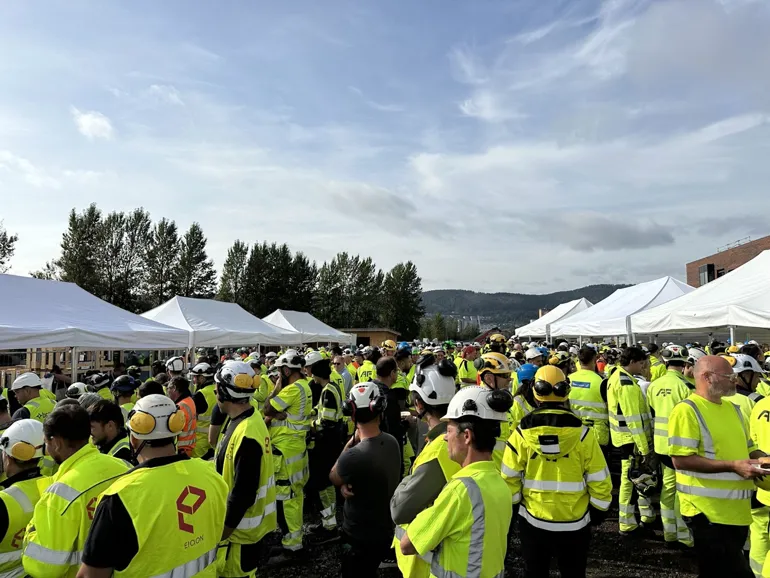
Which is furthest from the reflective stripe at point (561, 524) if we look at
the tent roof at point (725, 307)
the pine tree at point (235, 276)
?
the pine tree at point (235, 276)

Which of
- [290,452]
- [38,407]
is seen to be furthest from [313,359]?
[38,407]

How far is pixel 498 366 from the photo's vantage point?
5.23 meters

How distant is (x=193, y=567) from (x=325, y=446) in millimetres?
4441

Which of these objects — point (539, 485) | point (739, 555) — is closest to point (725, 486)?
point (739, 555)

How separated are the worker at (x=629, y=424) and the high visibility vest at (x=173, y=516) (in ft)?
16.4

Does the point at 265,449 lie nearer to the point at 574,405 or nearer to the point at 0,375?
the point at 574,405

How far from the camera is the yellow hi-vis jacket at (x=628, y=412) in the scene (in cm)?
593

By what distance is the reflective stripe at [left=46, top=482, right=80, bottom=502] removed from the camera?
2492mm

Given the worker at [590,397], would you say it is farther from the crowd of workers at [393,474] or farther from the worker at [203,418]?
the worker at [203,418]

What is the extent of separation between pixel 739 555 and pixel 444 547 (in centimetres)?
268

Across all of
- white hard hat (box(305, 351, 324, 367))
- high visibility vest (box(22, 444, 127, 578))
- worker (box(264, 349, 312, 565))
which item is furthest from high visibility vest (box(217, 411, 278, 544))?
white hard hat (box(305, 351, 324, 367))

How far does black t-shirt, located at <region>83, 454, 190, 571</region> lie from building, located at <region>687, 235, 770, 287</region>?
180 ft

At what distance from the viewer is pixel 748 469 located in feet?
10.6

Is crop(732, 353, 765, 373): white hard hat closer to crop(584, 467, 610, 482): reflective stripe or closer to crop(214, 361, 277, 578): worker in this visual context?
crop(584, 467, 610, 482): reflective stripe
